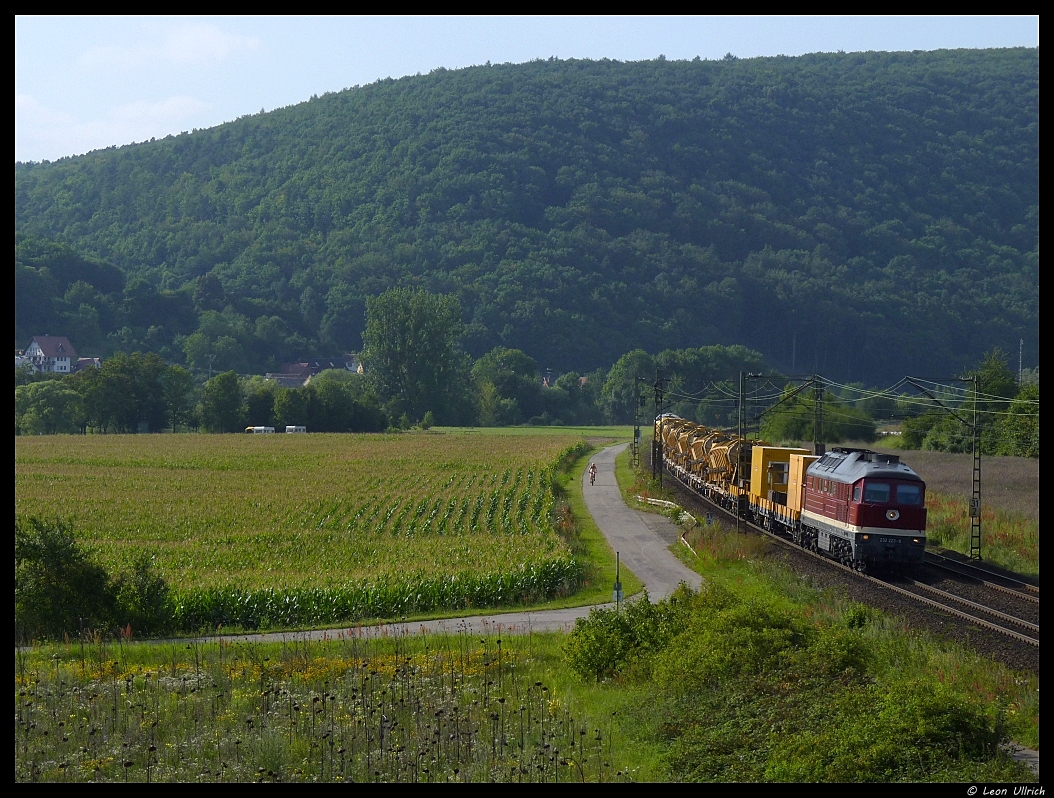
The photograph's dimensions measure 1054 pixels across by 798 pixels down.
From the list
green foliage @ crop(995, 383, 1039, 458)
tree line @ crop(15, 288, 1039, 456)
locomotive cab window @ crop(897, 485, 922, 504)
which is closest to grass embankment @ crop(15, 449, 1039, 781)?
locomotive cab window @ crop(897, 485, 922, 504)

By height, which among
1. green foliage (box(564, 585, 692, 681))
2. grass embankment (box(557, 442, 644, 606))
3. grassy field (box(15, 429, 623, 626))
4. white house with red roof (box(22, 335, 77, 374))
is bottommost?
grass embankment (box(557, 442, 644, 606))

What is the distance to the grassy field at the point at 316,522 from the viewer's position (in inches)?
1111

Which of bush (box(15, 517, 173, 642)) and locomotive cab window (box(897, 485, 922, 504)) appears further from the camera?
locomotive cab window (box(897, 485, 922, 504))

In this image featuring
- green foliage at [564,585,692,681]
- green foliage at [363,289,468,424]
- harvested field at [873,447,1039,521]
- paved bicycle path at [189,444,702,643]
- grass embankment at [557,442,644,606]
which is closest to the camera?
green foliage at [564,585,692,681]

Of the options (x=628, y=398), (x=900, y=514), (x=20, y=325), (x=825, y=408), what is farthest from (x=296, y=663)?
(x=20, y=325)

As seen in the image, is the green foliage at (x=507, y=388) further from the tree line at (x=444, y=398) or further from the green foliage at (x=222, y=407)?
the green foliage at (x=222, y=407)

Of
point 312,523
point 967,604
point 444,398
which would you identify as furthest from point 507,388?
point 967,604

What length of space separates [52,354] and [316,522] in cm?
13775

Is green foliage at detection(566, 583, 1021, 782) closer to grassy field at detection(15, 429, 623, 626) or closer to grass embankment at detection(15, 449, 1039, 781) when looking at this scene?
grass embankment at detection(15, 449, 1039, 781)

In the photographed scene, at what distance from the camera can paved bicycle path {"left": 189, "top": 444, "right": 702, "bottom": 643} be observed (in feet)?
80.0

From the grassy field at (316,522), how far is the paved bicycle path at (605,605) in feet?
6.45

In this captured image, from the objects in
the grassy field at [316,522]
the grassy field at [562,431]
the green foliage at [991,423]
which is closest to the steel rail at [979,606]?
the grassy field at [316,522]
